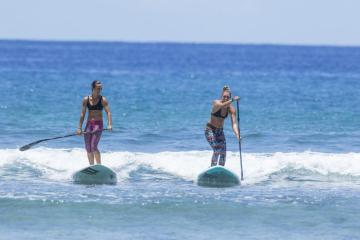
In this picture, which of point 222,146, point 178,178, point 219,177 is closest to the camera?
point 219,177

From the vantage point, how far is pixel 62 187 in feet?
62.7

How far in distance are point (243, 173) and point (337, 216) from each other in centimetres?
519

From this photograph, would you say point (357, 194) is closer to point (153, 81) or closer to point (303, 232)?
point (303, 232)

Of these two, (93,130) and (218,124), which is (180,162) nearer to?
(218,124)

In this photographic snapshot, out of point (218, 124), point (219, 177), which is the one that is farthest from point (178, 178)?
point (218, 124)

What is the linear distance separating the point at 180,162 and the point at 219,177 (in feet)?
11.6

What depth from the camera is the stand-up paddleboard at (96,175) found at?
19375 millimetres

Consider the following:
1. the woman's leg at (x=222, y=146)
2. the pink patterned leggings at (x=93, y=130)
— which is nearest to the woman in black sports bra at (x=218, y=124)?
the woman's leg at (x=222, y=146)

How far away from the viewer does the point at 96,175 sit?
19391mm

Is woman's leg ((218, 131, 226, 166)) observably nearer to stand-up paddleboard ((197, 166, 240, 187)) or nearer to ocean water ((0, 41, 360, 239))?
stand-up paddleboard ((197, 166, 240, 187))

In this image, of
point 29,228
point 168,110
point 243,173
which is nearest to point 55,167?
point 243,173

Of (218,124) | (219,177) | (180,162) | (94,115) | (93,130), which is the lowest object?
(219,177)

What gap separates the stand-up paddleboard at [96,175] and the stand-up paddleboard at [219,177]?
75.3 inches

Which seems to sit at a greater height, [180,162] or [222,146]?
[222,146]
